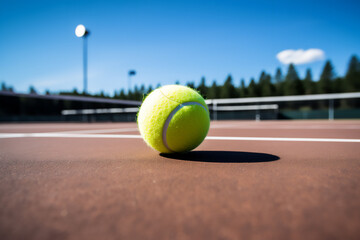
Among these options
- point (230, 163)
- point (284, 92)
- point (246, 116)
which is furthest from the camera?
point (284, 92)

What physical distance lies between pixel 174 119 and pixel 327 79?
51219 millimetres

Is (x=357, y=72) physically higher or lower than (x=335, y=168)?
higher

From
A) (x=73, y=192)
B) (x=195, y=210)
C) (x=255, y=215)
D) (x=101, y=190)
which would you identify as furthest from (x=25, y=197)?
(x=255, y=215)

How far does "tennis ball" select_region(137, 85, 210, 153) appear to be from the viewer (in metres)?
2.10

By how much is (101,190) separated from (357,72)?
52.4 metres

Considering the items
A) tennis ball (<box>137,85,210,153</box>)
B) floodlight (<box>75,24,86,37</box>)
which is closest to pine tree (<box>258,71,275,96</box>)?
floodlight (<box>75,24,86,37</box>)

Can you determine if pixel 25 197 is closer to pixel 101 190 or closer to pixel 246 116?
pixel 101 190

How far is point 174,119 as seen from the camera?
2.09 m

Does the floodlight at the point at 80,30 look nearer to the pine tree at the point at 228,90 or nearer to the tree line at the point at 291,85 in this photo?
the tree line at the point at 291,85

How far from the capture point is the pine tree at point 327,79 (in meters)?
42.6

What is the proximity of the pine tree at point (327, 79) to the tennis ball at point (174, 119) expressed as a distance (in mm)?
48890

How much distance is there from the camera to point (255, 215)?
0.91m

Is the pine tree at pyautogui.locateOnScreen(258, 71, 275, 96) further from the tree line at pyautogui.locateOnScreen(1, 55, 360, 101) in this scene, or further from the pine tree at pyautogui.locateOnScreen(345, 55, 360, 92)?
the pine tree at pyautogui.locateOnScreen(345, 55, 360, 92)

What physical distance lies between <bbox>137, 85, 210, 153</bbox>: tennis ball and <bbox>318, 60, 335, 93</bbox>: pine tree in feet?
160
